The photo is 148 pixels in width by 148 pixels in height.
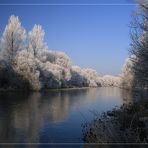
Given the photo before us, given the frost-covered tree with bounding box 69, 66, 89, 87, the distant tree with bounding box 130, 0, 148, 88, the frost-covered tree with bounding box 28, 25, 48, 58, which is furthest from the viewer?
the frost-covered tree with bounding box 69, 66, 89, 87

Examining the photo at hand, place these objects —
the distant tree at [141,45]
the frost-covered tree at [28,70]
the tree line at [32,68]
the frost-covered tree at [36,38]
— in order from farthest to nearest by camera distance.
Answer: the frost-covered tree at [28,70]
the tree line at [32,68]
the frost-covered tree at [36,38]
the distant tree at [141,45]

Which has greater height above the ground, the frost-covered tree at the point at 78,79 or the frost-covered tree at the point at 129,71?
the frost-covered tree at the point at 78,79


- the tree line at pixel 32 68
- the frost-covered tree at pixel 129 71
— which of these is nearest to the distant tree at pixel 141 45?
the frost-covered tree at pixel 129 71

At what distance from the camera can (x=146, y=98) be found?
10266 mm

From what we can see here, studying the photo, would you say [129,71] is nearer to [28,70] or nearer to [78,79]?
[28,70]

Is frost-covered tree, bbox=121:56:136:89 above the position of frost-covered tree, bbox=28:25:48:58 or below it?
below

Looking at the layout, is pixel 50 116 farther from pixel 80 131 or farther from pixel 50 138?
pixel 50 138

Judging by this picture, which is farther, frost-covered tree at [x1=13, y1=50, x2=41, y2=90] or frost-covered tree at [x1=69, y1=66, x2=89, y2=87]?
frost-covered tree at [x1=69, y1=66, x2=89, y2=87]

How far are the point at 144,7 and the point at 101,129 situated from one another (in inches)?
162

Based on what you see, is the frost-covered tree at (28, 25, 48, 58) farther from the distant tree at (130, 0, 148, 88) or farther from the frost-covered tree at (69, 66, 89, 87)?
the frost-covered tree at (69, 66, 89, 87)

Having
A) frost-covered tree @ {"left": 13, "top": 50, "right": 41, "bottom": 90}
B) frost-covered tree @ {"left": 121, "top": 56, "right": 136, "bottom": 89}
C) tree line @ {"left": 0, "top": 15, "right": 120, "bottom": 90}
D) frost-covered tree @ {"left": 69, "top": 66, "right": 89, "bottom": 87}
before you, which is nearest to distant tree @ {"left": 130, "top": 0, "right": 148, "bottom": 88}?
frost-covered tree @ {"left": 121, "top": 56, "right": 136, "bottom": 89}

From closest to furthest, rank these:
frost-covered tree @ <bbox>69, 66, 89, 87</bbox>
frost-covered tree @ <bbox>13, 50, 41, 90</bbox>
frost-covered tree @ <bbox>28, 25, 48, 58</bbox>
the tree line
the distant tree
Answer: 1. the distant tree
2. frost-covered tree @ <bbox>28, 25, 48, 58</bbox>
3. the tree line
4. frost-covered tree @ <bbox>13, 50, 41, 90</bbox>
5. frost-covered tree @ <bbox>69, 66, 89, 87</bbox>

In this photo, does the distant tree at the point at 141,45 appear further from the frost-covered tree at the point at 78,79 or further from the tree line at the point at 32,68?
the frost-covered tree at the point at 78,79

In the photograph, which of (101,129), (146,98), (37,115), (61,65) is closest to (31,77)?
(61,65)
